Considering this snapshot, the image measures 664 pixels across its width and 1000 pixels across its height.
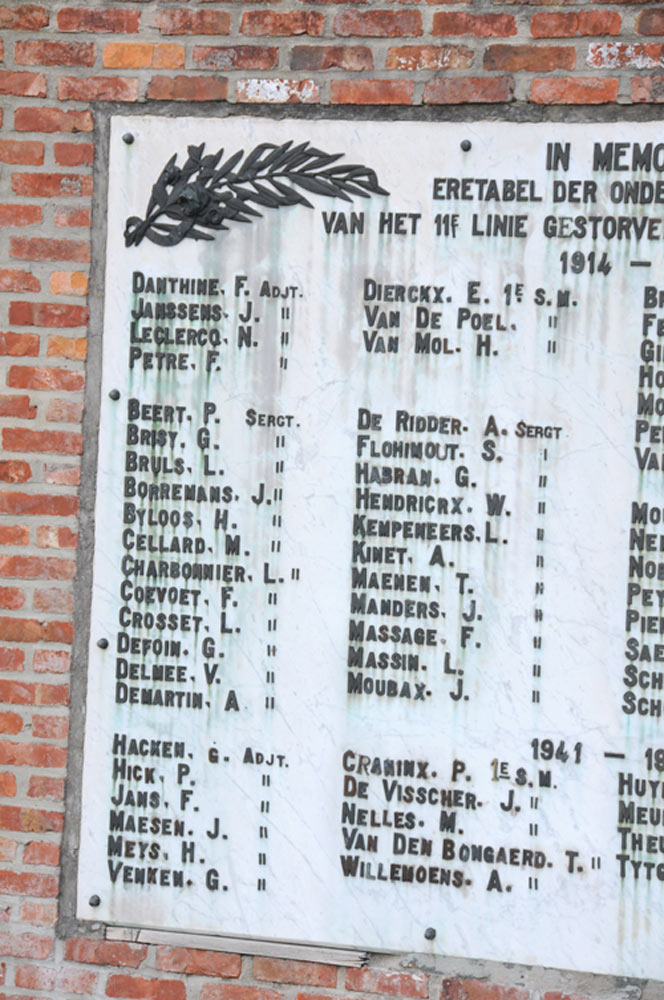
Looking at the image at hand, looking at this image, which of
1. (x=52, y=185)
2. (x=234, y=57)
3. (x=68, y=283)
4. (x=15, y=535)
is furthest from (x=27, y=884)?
(x=234, y=57)

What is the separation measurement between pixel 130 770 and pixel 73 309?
1.23 metres

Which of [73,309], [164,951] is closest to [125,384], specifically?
[73,309]

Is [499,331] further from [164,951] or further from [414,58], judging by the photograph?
[164,951]

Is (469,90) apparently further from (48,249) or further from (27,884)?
(27,884)

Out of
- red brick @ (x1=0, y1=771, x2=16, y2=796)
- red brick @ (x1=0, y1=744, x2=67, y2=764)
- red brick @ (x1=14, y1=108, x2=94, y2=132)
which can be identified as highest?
red brick @ (x1=14, y1=108, x2=94, y2=132)

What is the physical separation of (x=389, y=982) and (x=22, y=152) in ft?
7.80

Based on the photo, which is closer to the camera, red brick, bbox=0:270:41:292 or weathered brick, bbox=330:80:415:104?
weathered brick, bbox=330:80:415:104

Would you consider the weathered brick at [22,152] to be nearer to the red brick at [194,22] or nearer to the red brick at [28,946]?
the red brick at [194,22]

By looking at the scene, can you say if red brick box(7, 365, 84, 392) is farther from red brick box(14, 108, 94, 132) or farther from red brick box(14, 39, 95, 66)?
red brick box(14, 39, 95, 66)

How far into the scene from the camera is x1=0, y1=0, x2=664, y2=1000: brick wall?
8.59ft

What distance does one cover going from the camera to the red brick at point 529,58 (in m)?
2.59

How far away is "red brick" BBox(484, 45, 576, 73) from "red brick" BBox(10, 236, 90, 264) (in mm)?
1158

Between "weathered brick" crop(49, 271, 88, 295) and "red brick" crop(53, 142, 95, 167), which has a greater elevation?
"red brick" crop(53, 142, 95, 167)

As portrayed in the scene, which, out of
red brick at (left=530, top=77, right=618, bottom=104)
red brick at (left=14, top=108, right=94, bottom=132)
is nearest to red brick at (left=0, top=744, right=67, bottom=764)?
red brick at (left=14, top=108, right=94, bottom=132)
